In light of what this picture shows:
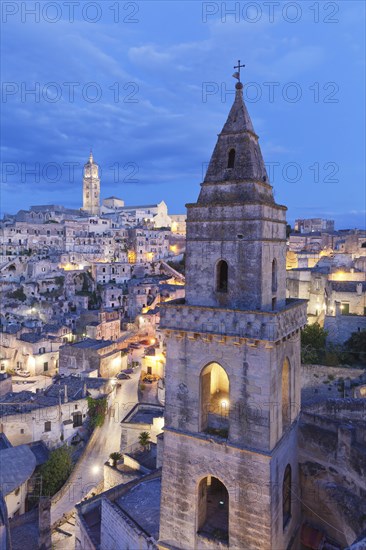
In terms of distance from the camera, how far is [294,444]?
12.0m

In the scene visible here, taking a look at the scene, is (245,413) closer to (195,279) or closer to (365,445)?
(195,279)

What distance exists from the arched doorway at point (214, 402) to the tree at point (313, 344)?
55.3ft

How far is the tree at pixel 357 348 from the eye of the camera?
28266mm

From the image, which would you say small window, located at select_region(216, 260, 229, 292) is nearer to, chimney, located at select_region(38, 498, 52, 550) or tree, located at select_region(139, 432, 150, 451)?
tree, located at select_region(139, 432, 150, 451)

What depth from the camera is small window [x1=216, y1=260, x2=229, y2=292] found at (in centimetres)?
1069

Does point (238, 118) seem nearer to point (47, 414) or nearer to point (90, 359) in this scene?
point (47, 414)

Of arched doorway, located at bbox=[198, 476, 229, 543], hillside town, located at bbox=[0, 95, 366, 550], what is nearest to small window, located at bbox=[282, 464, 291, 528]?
hillside town, located at bbox=[0, 95, 366, 550]

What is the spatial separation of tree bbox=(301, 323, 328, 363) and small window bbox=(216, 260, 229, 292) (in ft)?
64.6

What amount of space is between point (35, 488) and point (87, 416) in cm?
651

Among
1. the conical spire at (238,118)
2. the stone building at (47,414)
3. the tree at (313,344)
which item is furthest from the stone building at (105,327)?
the conical spire at (238,118)

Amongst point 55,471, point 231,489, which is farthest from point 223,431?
point 55,471

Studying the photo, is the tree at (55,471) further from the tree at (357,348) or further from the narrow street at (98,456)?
the tree at (357,348)

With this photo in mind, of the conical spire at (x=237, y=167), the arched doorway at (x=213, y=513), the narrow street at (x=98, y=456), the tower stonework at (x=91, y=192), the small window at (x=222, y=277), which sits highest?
the tower stonework at (x=91, y=192)

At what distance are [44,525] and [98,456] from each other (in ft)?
26.7
